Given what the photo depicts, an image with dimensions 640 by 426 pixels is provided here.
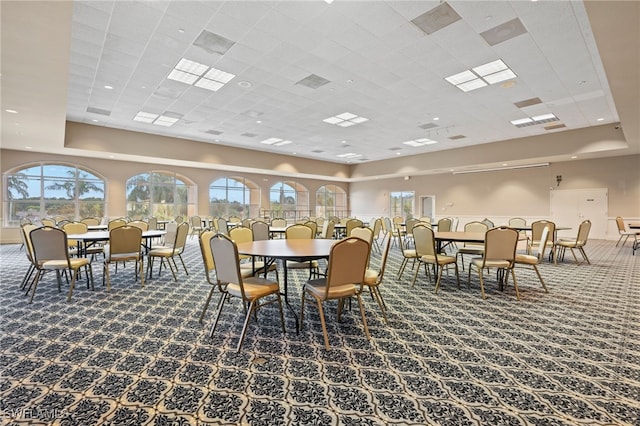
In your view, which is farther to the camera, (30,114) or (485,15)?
(30,114)

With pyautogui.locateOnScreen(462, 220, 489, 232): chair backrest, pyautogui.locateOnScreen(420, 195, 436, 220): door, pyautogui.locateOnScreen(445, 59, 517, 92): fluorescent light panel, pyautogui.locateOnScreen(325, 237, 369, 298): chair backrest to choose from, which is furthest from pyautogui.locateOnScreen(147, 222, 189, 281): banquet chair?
pyautogui.locateOnScreen(420, 195, 436, 220): door

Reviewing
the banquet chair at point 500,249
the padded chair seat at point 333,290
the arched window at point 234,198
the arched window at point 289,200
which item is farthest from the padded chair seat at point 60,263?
the arched window at point 289,200

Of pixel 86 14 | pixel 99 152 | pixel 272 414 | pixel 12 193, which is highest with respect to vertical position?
pixel 86 14

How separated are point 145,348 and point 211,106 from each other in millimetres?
6872

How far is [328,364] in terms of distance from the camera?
8.07 ft

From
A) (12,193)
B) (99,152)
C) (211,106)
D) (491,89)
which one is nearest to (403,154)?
(491,89)

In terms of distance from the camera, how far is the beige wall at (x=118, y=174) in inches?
420

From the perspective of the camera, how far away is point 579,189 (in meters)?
12.2

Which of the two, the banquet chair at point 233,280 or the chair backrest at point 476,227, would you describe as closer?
the banquet chair at point 233,280

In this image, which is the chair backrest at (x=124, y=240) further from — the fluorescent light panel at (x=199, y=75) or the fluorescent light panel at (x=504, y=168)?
the fluorescent light panel at (x=504, y=168)

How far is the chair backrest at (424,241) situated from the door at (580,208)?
11.0 m

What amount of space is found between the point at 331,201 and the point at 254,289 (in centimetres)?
1763

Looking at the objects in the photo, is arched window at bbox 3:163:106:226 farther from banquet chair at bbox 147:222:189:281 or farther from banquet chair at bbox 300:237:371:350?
banquet chair at bbox 300:237:371:350

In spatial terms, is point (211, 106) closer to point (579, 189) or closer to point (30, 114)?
point (30, 114)
